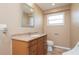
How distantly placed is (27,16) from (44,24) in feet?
0.80

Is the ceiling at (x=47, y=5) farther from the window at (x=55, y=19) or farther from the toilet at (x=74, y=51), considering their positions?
the toilet at (x=74, y=51)

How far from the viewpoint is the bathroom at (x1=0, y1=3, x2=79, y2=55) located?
1077 millimetres

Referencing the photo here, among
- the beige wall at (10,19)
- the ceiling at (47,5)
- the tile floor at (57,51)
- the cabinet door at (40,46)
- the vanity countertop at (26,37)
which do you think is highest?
the ceiling at (47,5)

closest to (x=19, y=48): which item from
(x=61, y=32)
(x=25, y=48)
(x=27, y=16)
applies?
(x=25, y=48)

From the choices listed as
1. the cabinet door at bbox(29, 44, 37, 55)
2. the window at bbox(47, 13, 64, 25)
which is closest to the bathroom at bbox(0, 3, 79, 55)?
the window at bbox(47, 13, 64, 25)

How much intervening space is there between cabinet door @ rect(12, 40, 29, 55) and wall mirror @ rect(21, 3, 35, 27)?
227mm

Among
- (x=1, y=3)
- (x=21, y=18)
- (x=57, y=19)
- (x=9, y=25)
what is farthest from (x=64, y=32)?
(x=1, y=3)

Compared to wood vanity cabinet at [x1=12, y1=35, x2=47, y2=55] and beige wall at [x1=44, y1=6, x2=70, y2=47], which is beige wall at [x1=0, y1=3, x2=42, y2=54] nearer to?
wood vanity cabinet at [x1=12, y1=35, x2=47, y2=55]

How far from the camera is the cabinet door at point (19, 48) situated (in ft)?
3.50

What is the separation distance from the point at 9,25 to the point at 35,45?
394 mm

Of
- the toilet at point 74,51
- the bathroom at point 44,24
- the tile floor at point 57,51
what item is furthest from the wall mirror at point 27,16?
the toilet at point 74,51

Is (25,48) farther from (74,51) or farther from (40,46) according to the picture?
(74,51)

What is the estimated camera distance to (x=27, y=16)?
3.86 ft

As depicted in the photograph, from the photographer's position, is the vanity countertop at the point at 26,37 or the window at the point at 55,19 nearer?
the vanity countertop at the point at 26,37
